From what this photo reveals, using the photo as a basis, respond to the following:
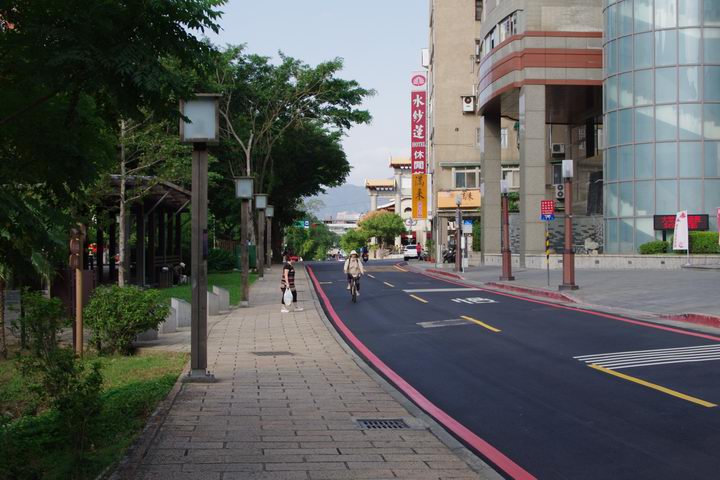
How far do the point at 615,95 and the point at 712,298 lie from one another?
23519mm

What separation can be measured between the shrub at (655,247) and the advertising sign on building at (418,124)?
29754 mm

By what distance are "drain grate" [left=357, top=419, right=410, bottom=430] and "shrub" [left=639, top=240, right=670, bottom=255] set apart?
116 feet

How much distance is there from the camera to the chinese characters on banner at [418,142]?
6969 centimetres

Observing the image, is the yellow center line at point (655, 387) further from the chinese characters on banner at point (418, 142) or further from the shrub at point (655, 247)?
the chinese characters on banner at point (418, 142)

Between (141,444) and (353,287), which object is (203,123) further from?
(353,287)

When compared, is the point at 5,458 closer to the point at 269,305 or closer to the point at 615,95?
the point at 269,305

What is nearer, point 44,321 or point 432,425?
point 432,425

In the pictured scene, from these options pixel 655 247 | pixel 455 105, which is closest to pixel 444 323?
pixel 655 247

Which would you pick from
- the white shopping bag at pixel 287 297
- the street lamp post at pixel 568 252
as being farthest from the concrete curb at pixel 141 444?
the street lamp post at pixel 568 252

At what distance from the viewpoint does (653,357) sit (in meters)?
12.8

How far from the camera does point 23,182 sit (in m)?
6.47

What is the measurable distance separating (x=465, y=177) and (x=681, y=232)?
37357mm

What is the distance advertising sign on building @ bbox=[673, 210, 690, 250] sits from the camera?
38562 mm

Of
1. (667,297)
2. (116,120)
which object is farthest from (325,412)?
(667,297)
